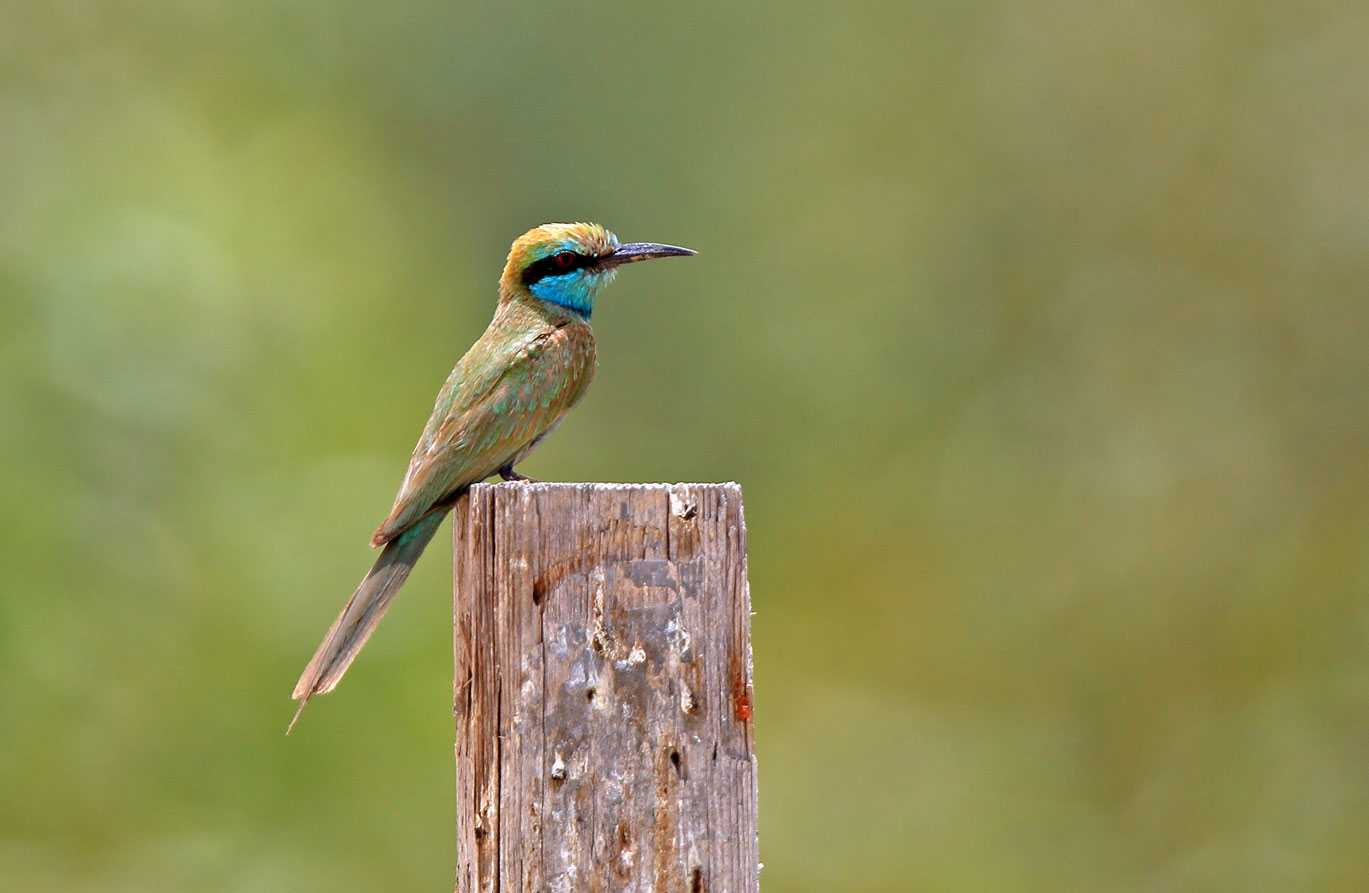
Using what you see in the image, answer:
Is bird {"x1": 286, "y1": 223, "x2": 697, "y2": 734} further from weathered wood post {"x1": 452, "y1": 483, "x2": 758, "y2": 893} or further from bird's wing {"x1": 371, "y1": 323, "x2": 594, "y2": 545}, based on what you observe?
weathered wood post {"x1": 452, "y1": 483, "x2": 758, "y2": 893}

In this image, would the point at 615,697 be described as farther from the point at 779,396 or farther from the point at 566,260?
the point at 779,396

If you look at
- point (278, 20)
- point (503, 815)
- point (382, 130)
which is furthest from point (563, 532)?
point (278, 20)

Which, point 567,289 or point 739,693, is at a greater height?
Answer: point 567,289

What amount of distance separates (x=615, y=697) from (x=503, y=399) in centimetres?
150

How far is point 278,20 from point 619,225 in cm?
368

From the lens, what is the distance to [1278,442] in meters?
9.90

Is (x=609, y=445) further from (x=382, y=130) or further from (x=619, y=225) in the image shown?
(x=382, y=130)

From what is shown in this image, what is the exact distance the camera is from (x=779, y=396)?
11.1m

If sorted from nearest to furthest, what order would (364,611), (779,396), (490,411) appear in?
(364,611), (490,411), (779,396)

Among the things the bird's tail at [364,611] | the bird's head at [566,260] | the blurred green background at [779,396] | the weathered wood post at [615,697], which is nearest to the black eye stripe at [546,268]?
the bird's head at [566,260]

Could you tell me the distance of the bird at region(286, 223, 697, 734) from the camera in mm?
3488

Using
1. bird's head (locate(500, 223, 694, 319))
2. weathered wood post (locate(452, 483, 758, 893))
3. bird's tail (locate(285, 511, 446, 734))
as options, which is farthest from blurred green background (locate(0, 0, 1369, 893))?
weathered wood post (locate(452, 483, 758, 893))

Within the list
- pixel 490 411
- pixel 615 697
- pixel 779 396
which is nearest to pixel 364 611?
pixel 490 411

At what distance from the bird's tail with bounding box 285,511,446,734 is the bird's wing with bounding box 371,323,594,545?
0.07m
